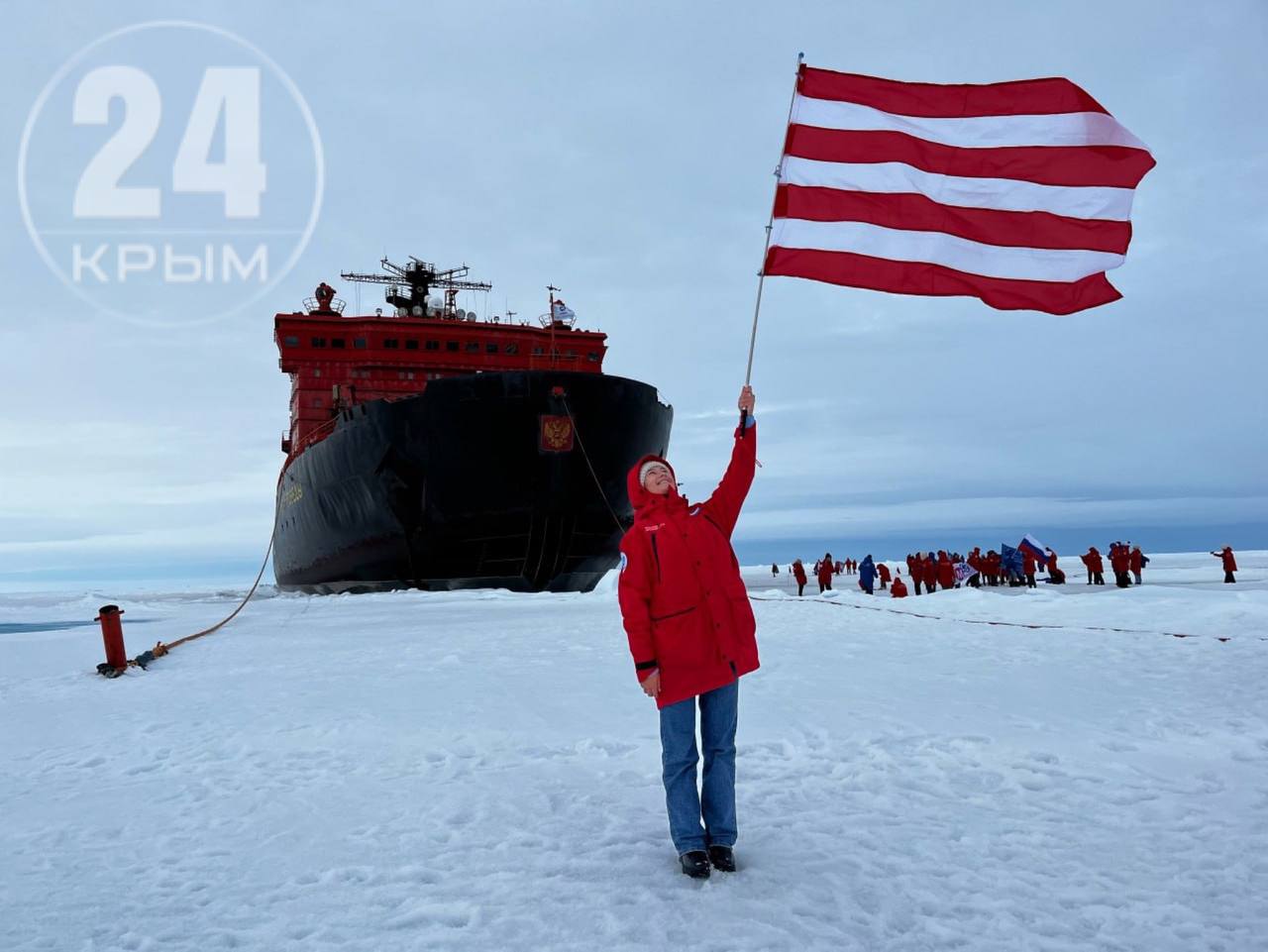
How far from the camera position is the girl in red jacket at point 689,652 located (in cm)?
264

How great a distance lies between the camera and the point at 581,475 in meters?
16.5

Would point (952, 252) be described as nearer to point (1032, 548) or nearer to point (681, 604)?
point (681, 604)

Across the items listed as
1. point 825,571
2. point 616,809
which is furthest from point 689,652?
point 825,571

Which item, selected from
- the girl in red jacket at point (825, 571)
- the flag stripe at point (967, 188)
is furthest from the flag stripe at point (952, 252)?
the girl in red jacket at point (825, 571)

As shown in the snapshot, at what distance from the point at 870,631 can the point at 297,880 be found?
7.75m

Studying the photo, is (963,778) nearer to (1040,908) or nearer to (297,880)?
(1040,908)

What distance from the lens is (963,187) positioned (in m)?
5.84

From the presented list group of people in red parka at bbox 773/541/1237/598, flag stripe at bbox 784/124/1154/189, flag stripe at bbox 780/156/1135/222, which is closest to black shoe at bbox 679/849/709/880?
flag stripe at bbox 780/156/1135/222

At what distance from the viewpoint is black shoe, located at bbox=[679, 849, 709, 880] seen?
2533 mm

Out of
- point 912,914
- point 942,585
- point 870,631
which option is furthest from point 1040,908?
point 942,585

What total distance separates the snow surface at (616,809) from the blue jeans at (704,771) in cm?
15

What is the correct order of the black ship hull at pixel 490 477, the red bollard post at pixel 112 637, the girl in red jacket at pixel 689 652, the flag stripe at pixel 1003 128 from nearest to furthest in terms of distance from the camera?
the girl in red jacket at pixel 689 652 → the flag stripe at pixel 1003 128 → the red bollard post at pixel 112 637 → the black ship hull at pixel 490 477

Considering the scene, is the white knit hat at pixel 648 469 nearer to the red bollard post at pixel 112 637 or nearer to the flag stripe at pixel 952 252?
the flag stripe at pixel 952 252

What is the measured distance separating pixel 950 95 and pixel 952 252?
121cm
